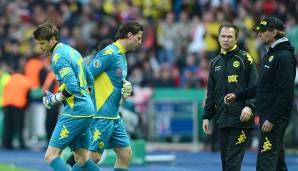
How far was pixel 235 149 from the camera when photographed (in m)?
11.3

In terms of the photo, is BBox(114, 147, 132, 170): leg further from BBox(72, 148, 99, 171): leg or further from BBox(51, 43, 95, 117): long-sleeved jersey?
BBox(51, 43, 95, 117): long-sleeved jersey

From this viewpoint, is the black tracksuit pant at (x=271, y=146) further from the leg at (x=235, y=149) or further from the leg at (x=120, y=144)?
the leg at (x=120, y=144)

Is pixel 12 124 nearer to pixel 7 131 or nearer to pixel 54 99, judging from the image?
pixel 7 131

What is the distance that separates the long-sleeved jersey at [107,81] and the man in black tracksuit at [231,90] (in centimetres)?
126

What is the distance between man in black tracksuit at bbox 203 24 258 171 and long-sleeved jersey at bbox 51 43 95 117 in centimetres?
168

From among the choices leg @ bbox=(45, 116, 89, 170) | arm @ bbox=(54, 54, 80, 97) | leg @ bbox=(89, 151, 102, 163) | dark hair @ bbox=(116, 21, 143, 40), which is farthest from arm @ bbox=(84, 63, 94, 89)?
leg @ bbox=(89, 151, 102, 163)

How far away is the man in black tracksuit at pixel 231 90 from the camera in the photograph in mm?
11375

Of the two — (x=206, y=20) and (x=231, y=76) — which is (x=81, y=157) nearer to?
(x=231, y=76)

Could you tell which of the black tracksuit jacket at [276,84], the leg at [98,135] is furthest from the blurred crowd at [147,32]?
the black tracksuit jacket at [276,84]

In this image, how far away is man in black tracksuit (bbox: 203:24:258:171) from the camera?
11.4 meters

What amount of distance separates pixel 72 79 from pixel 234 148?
7.48 feet

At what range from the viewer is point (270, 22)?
10.9m

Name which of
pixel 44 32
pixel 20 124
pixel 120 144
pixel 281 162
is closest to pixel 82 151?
pixel 120 144

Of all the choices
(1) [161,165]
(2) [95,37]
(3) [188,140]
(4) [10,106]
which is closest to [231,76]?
(1) [161,165]
